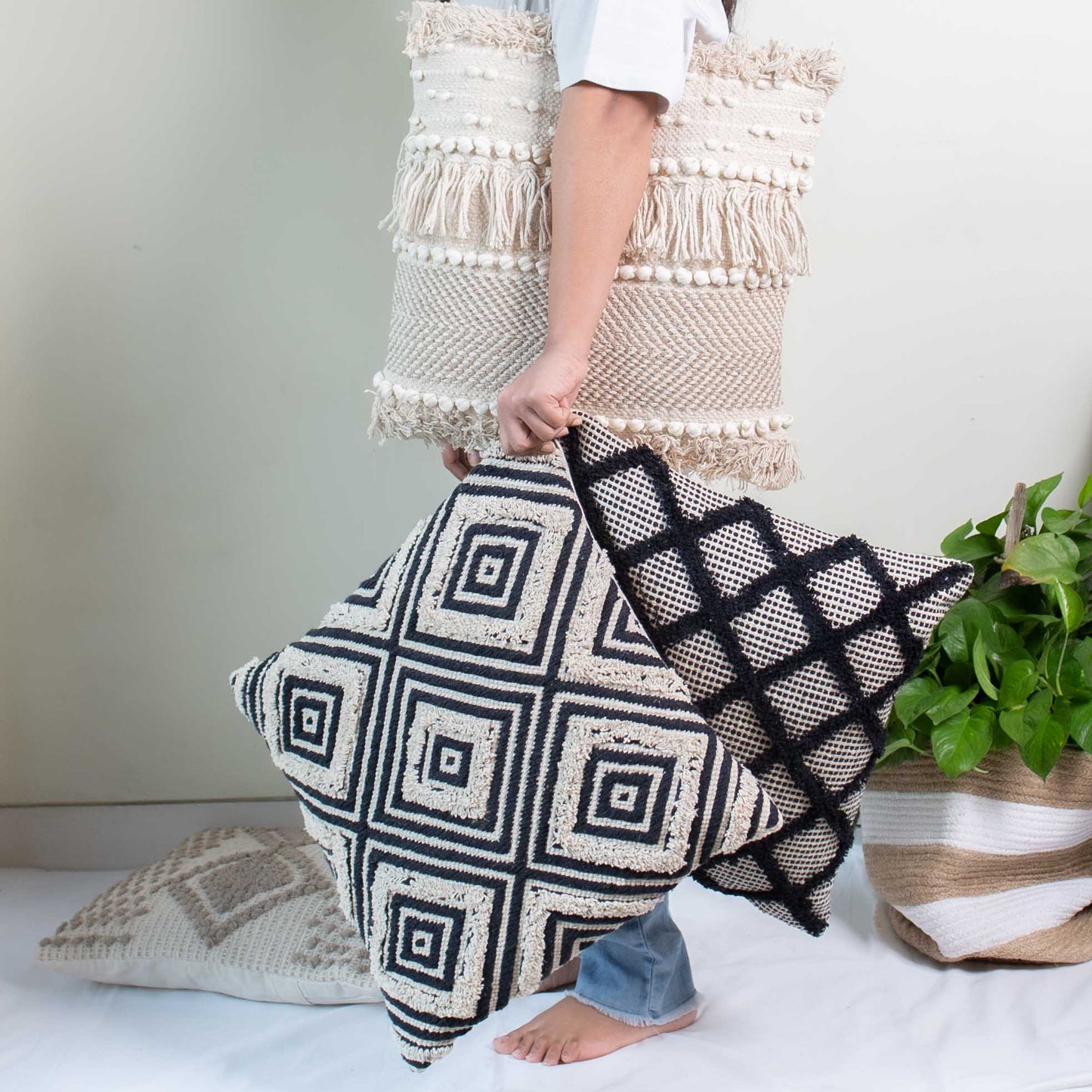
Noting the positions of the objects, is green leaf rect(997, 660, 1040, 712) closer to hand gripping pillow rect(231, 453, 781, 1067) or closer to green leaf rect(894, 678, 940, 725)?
green leaf rect(894, 678, 940, 725)

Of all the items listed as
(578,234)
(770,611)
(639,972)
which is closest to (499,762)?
(770,611)

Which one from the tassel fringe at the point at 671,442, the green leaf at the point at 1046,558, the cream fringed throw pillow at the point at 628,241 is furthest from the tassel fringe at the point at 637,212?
the green leaf at the point at 1046,558

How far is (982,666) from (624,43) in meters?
0.72

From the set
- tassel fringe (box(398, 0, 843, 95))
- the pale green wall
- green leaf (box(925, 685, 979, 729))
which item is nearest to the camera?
tassel fringe (box(398, 0, 843, 95))

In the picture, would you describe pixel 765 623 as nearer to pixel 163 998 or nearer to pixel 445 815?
pixel 445 815

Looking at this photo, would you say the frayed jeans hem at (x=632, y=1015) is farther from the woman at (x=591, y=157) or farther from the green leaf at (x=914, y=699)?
the woman at (x=591, y=157)

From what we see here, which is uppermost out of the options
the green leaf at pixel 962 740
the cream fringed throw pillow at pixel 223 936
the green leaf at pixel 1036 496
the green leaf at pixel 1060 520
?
the green leaf at pixel 1036 496

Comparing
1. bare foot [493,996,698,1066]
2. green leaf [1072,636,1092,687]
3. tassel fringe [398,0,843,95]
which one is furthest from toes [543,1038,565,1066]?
tassel fringe [398,0,843,95]

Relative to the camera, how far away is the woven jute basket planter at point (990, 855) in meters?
1.12

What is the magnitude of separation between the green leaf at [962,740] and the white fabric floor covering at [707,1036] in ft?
0.88

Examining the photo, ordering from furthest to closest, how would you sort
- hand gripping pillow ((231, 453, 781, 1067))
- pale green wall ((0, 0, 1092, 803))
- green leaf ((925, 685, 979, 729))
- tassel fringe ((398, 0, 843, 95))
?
pale green wall ((0, 0, 1092, 803)) < green leaf ((925, 685, 979, 729)) < tassel fringe ((398, 0, 843, 95)) < hand gripping pillow ((231, 453, 781, 1067))

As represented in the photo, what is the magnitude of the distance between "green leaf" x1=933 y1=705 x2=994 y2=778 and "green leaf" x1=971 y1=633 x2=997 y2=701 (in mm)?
27

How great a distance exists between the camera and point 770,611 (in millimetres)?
687

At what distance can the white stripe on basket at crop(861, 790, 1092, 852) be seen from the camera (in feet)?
3.68
